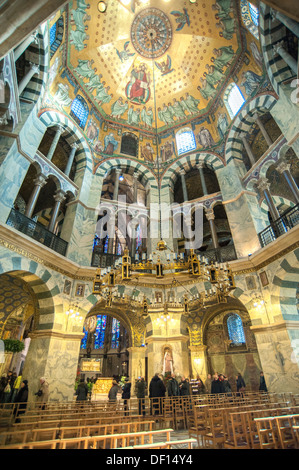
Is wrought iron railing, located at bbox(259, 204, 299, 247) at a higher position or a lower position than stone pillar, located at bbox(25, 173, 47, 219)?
lower

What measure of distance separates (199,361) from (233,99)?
14.9 metres

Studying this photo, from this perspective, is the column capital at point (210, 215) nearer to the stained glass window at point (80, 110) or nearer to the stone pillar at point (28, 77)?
the stained glass window at point (80, 110)

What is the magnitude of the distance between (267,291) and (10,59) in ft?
39.7

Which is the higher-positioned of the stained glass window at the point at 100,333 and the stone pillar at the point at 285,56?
the stone pillar at the point at 285,56

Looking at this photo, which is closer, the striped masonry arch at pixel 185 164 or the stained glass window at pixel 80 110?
the stained glass window at pixel 80 110

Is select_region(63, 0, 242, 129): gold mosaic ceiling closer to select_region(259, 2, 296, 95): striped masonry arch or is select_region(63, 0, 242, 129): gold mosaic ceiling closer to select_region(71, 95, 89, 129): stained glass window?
select_region(71, 95, 89, 129): stained glass window

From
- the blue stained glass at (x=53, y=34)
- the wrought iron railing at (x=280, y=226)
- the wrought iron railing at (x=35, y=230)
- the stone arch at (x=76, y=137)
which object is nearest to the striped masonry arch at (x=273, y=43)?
the wrought iron railing at (x=280, y=226)

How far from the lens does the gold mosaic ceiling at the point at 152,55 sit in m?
14.0

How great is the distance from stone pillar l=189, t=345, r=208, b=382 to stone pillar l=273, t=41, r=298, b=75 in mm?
13255

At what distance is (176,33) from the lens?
52.0 ft

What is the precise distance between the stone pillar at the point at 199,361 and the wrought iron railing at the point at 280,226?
22.3 ft

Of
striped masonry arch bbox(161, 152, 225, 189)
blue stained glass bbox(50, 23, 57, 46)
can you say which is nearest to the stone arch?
blue stained glass bbox(50, 23, 57, 46)

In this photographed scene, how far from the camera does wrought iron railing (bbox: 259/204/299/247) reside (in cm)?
964
